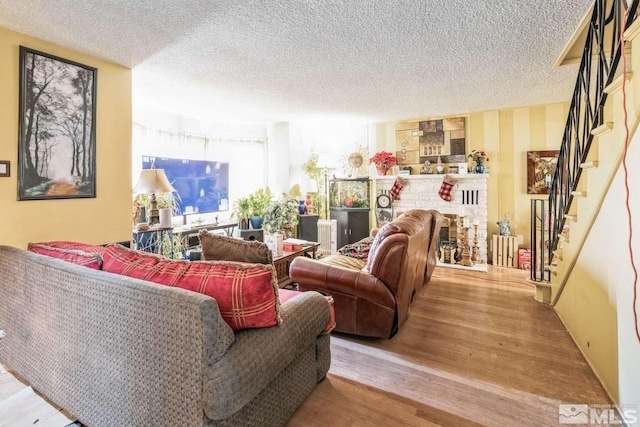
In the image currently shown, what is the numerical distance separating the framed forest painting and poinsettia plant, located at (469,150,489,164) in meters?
4.95

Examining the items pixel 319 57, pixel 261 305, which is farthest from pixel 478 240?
pixel 261 305

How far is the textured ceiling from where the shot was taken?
2.07 metres

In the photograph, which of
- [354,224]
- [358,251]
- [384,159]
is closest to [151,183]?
[358,251]

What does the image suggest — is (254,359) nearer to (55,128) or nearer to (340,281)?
(340,281)

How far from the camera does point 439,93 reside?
3887 mm

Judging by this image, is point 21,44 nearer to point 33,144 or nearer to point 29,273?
point 33,144

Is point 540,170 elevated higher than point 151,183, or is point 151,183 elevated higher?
point 540,170

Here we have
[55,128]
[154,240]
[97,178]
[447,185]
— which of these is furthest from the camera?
[447,185]

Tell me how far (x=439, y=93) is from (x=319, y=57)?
186cm

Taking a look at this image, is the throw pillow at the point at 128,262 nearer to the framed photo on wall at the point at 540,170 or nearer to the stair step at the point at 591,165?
the stair step at the point at 591,165

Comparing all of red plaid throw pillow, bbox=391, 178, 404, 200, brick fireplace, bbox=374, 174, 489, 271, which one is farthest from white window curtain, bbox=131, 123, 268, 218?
red plaid throw pillow, bbox=391, 178, 404, 200

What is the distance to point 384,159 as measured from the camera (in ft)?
17.6

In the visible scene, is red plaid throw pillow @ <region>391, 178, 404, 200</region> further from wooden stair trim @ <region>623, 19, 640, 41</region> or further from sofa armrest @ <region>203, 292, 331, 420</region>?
sofa armrest @ <region>203, 292, 331, 420</region>

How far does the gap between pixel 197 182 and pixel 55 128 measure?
91.8 inches
